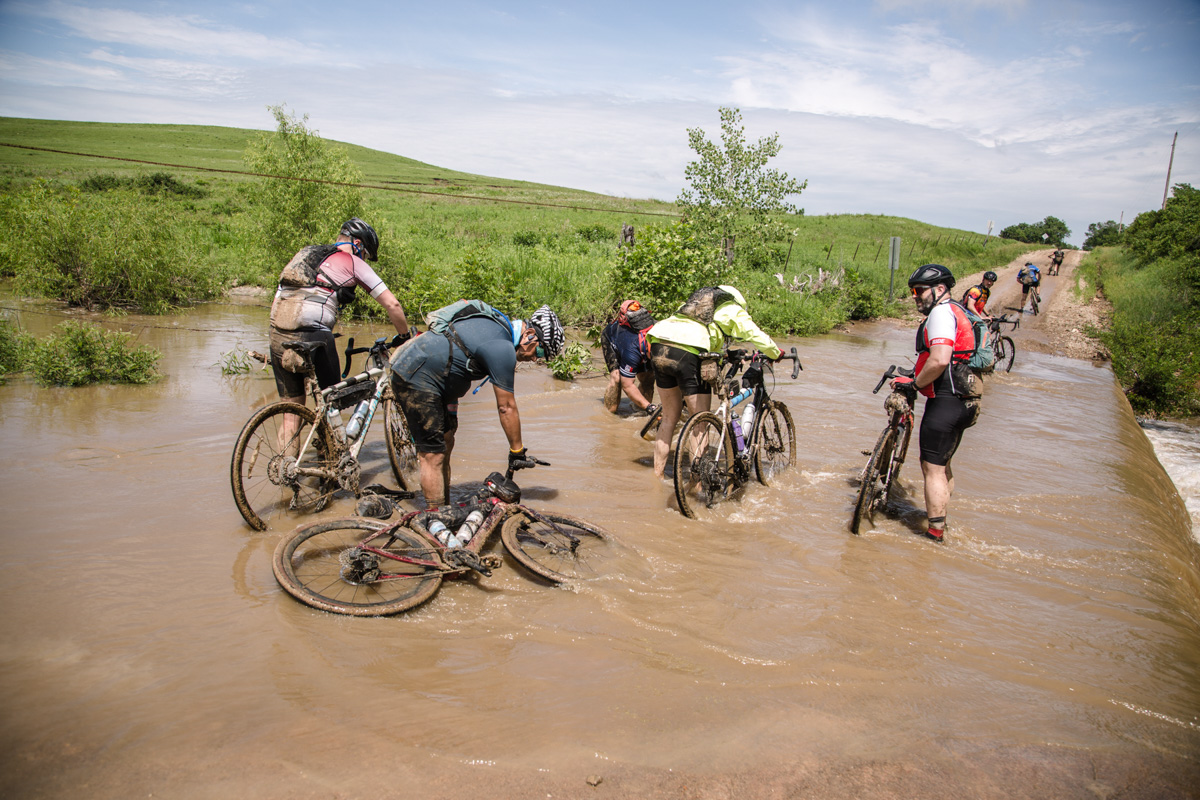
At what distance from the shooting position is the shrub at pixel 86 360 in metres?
7.78

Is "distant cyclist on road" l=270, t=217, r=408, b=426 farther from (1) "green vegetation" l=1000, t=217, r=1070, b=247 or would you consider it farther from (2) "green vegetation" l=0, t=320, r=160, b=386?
(1) "green vegetation" l=1000, t=217, r=1070, b=247

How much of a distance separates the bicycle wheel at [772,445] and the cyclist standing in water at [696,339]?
29.8 inches

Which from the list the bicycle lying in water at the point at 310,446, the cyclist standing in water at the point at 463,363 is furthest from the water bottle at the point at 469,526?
the bicycle lying in water at the point at 310,446

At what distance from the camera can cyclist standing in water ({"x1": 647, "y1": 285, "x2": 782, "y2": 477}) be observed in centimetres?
587

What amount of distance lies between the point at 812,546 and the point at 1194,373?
12.3m

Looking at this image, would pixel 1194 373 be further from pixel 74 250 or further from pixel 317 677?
pixel 74 250

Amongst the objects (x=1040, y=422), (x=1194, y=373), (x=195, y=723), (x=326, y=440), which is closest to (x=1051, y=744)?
(x=195, y=723)

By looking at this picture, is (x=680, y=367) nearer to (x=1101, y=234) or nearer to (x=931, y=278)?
(x=931, y=278)

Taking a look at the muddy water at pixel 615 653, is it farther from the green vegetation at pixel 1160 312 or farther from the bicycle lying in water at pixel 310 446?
the green vegetation at pixel 1160 312

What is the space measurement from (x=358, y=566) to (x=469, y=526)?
0.72m

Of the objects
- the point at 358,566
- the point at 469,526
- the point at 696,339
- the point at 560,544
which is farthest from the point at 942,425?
the point at 358,566

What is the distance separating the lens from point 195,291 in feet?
46.1

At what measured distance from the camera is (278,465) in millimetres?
4855

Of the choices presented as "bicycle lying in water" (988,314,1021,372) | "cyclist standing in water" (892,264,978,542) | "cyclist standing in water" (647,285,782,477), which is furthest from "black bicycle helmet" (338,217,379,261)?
"bicycle lying in water" (988,314,1021,372)
